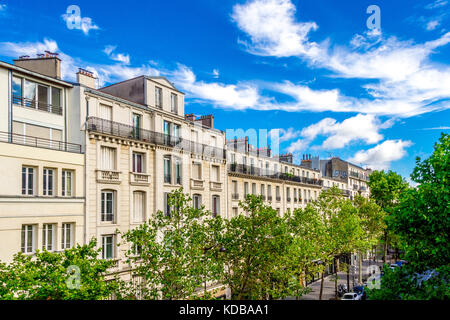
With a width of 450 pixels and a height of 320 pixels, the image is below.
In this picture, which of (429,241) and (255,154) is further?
(255,154)

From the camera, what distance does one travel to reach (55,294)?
12.3 meters

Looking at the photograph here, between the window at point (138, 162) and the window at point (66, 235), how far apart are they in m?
6.33

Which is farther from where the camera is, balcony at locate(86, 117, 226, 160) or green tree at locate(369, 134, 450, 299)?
balcony at locate(86, 117, 226, 160)

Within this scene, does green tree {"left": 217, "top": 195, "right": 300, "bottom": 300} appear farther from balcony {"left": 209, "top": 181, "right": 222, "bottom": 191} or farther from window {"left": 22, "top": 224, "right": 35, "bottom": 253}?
window {"left": 22, "top": 224, "right": 35, "bottom": 253}

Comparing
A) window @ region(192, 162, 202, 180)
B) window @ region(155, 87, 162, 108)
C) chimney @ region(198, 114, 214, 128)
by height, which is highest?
window @ region(155, 87, 162, 108)

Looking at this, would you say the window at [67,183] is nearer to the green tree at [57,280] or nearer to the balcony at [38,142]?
the balcony at [38,142]

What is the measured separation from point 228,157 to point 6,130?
21.9m

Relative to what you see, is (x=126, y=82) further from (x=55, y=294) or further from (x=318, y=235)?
(x=318, y=235)

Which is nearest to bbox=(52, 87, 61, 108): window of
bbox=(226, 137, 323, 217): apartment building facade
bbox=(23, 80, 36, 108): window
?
bbox=(23, 80, 36, 108): window

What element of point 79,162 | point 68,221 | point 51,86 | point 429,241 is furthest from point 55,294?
point 429,241

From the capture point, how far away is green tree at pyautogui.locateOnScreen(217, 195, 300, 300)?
2078 cm

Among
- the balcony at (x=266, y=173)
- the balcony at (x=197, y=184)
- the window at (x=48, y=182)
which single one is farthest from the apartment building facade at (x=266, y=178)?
the window at (x=48, y=182)

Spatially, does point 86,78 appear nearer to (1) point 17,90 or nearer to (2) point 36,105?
(2) point 36,105

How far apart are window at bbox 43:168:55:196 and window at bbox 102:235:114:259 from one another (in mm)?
4646
